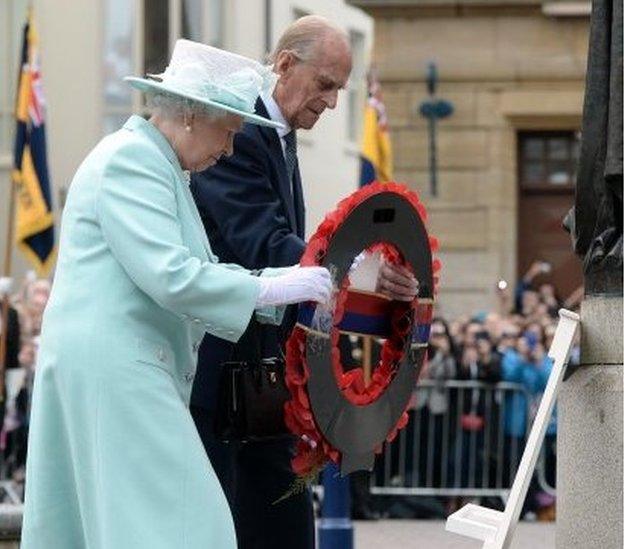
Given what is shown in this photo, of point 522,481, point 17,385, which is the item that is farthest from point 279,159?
point 17,385

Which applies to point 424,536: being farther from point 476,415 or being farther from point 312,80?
point 312,80

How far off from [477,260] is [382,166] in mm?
8171

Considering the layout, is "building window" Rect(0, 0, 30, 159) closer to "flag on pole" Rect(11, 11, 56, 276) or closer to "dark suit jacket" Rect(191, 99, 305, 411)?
"flag on pole" Rect(11, 11, 56, 276)

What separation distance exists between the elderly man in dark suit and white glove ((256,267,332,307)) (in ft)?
2.61

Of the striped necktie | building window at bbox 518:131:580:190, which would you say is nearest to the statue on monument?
the striped necktie

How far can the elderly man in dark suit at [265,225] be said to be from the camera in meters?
7.59

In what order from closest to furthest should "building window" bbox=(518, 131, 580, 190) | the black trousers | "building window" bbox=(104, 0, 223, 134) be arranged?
the black trousers → "building window" bbox=(518, 131, 580, 190) → "building window" bbox=(104, 0, 223, 134)

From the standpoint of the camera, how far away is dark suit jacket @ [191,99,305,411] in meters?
7.55

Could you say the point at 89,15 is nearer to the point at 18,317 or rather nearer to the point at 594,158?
the point at 18,317

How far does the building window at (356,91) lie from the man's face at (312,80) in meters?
30.2

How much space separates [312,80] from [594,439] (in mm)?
1381

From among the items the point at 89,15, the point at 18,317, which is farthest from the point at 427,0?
the point at 18,317

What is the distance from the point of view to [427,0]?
30406 millimetres

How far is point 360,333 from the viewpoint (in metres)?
7.52
